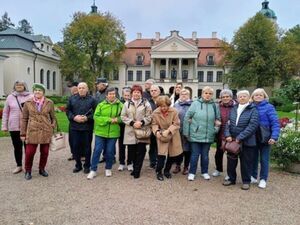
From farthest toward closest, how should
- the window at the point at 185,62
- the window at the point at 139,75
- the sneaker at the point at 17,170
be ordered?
the window at the point at 139,75
the window at the point at 185,62
the sneaker at the point at 17,170

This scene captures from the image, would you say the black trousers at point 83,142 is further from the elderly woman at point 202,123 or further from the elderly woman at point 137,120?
the elderly woman at point 202,123

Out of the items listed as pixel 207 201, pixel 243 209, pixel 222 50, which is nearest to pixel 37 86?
pixel 207 201

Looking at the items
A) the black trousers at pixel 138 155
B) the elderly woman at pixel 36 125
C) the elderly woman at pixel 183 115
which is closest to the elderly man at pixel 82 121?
the elderly woman at pixel 36 125

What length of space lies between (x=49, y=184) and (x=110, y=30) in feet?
127

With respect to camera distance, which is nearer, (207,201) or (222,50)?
(207,201)

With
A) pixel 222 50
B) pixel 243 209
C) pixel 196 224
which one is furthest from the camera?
pixel 222 50

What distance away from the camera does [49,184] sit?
5.61 m

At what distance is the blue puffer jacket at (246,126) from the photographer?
5406 millimetres

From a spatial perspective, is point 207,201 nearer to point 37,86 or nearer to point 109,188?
point 109,188

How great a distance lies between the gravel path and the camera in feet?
13.7

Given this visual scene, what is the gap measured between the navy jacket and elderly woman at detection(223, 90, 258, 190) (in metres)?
→ 2.64

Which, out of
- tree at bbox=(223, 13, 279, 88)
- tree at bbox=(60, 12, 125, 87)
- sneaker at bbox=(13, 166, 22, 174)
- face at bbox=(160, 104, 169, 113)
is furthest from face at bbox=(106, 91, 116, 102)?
tree at bbox=(60, 12, 125, 87)

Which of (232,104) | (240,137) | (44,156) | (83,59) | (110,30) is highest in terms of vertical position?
(110,30)

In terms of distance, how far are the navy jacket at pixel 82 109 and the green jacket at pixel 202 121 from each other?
190 centimetres
